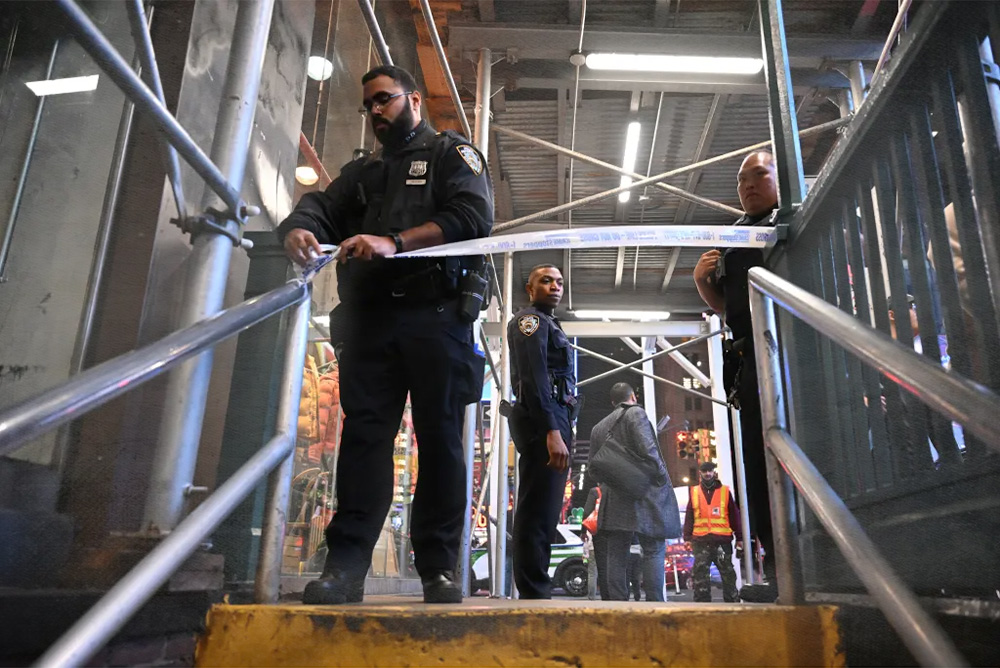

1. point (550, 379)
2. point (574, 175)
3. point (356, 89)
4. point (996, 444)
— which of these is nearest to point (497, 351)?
point (574, 175)

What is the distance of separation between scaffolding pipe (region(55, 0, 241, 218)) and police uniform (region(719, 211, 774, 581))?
5.53 ft

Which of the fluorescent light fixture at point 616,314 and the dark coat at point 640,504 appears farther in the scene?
the fluorescent light fixture at point 616,314

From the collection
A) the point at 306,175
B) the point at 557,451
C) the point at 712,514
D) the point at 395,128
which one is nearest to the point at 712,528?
the point at 712,514

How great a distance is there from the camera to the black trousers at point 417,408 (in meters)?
2.17

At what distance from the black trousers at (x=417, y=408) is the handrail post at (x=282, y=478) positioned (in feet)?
0.83

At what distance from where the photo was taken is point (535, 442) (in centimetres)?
369

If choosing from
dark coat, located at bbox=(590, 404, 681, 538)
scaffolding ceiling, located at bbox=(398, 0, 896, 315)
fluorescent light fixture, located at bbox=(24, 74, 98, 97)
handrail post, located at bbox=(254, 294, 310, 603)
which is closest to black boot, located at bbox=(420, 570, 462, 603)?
handrail post, located at bbox=(254, 294, 310, 603)

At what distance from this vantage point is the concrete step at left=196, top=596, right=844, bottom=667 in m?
1.42

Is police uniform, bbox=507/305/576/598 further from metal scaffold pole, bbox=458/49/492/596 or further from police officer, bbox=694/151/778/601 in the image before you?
police officer, bbox=694/151/778/601

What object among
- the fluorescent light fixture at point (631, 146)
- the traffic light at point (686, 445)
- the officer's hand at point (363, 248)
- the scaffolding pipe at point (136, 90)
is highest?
the fluorescent light fixture at point (631, 146)

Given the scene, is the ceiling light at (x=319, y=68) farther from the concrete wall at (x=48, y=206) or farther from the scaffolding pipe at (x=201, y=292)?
the scaffolding pipe at (x=201, y=292)

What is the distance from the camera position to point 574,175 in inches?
321

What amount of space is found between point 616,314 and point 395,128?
29.0 ft

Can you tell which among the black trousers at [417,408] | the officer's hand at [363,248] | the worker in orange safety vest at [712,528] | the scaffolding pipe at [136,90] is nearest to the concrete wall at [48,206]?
the scaffolding pipe at [136,90]
